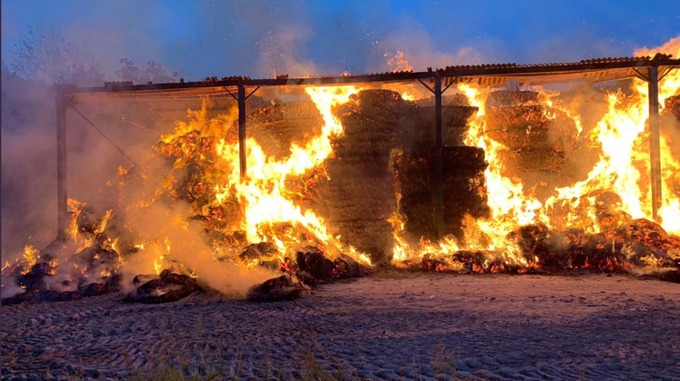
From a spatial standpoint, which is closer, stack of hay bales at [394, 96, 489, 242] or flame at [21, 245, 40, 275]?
flame at [21, 245, 40, 275]

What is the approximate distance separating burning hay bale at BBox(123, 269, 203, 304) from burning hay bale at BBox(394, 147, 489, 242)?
18.5ft

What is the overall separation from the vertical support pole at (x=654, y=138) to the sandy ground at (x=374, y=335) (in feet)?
13.3

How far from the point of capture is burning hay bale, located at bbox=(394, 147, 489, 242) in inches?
491

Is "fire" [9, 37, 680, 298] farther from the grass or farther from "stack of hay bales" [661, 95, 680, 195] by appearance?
the grass

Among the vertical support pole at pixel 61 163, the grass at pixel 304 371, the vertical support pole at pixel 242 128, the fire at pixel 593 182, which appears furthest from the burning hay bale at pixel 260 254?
the grass at pixel 304 371

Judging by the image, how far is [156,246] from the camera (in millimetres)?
11461

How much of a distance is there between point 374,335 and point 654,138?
9.92m

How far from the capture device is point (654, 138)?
40.2 ft

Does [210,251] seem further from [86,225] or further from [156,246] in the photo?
[86,225]

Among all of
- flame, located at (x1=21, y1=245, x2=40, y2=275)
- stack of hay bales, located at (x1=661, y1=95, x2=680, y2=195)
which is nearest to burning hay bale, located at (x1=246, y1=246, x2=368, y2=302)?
flame, located at (x1=21, y1=245, x2=40, y2=275)

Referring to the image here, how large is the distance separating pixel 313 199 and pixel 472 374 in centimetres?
937

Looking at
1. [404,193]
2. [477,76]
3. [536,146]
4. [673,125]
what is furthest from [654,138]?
[404,193]

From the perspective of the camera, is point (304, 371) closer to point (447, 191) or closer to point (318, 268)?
point (318, 268)

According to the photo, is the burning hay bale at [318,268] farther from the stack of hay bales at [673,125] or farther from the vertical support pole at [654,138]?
the stack of hay bales at [673,125]
